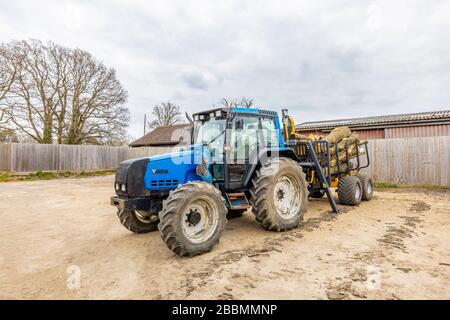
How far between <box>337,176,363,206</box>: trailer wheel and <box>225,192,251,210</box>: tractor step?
12.5 feet

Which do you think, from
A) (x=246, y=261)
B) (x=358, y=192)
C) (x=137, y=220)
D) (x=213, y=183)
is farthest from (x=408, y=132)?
(x=137, y=220)

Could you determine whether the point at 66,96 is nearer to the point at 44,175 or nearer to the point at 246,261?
the point at 44,175

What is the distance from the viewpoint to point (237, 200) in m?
5.27

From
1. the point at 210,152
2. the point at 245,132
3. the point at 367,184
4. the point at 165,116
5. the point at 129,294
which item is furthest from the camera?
the point at 165,116

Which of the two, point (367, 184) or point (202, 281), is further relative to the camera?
point (367, 184)

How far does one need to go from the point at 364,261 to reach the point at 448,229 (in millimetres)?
2803

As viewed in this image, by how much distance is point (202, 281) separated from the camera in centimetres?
326

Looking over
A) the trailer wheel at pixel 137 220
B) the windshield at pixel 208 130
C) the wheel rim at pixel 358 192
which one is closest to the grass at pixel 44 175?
the trailer wheel at pixel 137 220

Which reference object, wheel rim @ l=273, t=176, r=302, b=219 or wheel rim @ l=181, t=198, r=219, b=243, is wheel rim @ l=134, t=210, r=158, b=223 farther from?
wheel rim @ l=273, t=176, r=302, b=219

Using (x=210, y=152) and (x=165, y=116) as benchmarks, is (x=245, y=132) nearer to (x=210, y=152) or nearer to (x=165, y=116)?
(x=210, y=152)

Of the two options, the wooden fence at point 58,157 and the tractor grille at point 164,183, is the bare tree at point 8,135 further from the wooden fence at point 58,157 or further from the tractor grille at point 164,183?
the tractor grille at point 164,183
